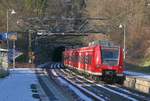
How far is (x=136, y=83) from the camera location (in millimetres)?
38344

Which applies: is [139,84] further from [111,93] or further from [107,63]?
[111,93]

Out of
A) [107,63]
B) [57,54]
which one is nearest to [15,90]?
[107,63]

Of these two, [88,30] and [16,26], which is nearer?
[16,26]

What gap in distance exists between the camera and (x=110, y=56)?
40.4 metres

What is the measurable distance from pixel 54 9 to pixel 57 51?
20.4 meters

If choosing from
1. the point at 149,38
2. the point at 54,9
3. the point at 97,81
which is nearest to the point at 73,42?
the point at 54,9

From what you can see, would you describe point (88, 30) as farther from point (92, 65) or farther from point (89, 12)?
point (92, 65)

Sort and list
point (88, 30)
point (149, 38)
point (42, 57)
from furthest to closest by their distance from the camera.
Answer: point (42, 57)
point (88, 30)
point (149, 38)

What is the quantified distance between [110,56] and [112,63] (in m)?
0.61

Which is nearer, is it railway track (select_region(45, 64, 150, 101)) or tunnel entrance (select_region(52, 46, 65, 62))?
railway track (select_region(45, 64, 150, 101))

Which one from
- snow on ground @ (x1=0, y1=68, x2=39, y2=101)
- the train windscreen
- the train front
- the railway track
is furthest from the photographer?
the train windscreen

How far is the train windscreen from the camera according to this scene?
4028cm

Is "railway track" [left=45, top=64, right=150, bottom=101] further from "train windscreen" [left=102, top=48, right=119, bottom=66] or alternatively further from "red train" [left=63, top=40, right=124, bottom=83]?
"train windscreen" [left=102, top=48, right=119, bottom=66]

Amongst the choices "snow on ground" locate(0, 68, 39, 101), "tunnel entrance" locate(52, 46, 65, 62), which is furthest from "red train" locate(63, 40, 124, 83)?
"tunnel entrance" locate(52, 46, 65, 62)
